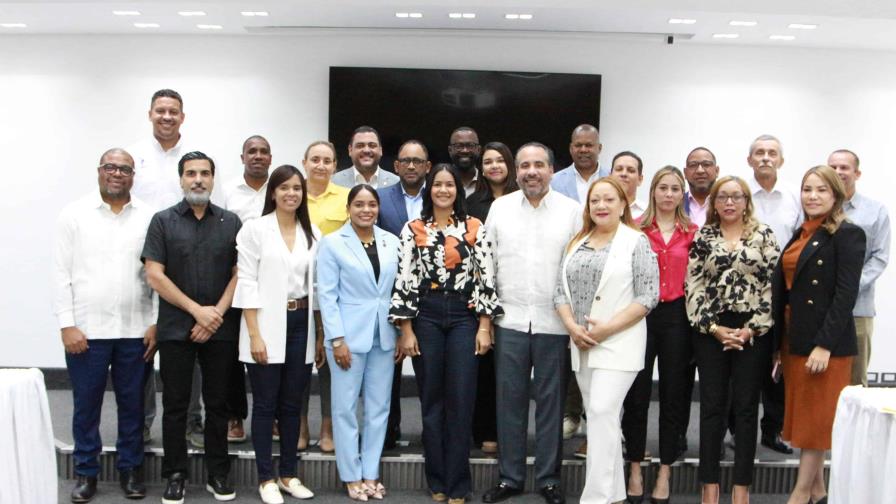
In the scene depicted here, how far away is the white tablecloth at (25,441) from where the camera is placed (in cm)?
337

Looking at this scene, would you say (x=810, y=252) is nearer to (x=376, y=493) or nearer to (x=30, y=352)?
(x=376, y=493)

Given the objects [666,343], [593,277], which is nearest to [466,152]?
[593,277]

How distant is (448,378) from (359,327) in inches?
21.1

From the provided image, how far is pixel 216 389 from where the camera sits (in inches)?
167

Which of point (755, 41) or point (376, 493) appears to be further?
point (755, 41)

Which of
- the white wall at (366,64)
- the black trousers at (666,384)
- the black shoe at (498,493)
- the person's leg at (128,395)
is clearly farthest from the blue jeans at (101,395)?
the white wall at (366,64)

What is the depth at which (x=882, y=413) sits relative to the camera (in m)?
3.25

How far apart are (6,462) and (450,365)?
206 centimetres

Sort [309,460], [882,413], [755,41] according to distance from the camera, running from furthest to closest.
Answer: [755,41] < [309,460] < [882,413]

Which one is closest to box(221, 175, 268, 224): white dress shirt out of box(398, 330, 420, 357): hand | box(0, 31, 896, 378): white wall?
box(398, 330, 420, 357): hand

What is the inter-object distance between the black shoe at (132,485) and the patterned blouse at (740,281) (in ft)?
10.0

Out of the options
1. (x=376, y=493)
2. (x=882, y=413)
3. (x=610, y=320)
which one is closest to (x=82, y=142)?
(x=376, y=493)

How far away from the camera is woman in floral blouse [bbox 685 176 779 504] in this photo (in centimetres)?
399

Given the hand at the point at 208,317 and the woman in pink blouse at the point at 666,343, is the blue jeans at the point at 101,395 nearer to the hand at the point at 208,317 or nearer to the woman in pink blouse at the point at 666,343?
the hand at the point at 208,317
